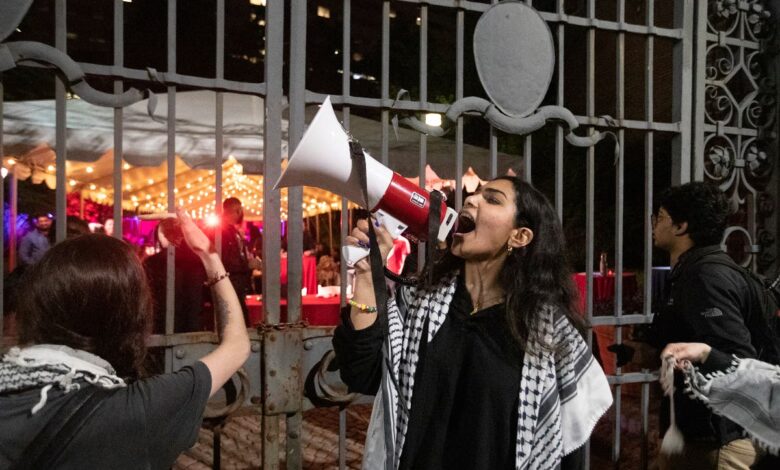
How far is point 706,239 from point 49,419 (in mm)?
2752

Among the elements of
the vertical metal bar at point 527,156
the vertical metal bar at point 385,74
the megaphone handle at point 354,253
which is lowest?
the megaphone handle at point 354,253

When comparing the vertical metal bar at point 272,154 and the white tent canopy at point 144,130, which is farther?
the white tent canopy at point 144,130

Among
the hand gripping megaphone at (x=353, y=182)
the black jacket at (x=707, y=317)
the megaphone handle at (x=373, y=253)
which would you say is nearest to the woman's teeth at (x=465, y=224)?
the hand gripping megaphone at (x=353, y=182)

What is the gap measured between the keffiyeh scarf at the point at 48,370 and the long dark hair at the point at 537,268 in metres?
1.18

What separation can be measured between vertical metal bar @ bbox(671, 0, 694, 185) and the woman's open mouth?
169cm

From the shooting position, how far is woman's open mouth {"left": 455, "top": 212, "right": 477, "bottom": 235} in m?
2.19

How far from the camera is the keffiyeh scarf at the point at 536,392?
6.33 ft

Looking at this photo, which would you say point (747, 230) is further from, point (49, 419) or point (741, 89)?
point (49, 419)

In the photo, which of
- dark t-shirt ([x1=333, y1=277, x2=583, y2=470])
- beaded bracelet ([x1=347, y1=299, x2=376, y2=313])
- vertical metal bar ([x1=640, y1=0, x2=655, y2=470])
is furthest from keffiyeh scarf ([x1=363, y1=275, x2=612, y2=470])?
vertical metal bar ([x1=640, y1=0, x2=655, y2=470])


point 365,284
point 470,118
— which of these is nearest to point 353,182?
point 365,284

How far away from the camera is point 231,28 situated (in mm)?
17531

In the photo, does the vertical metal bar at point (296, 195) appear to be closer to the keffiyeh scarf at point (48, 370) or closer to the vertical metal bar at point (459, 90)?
the vertical metal bar at point (459, 90)

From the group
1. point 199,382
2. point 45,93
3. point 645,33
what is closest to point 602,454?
point 645,33

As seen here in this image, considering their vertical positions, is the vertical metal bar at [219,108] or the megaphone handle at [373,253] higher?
the vertical metal bar at [219,108]
